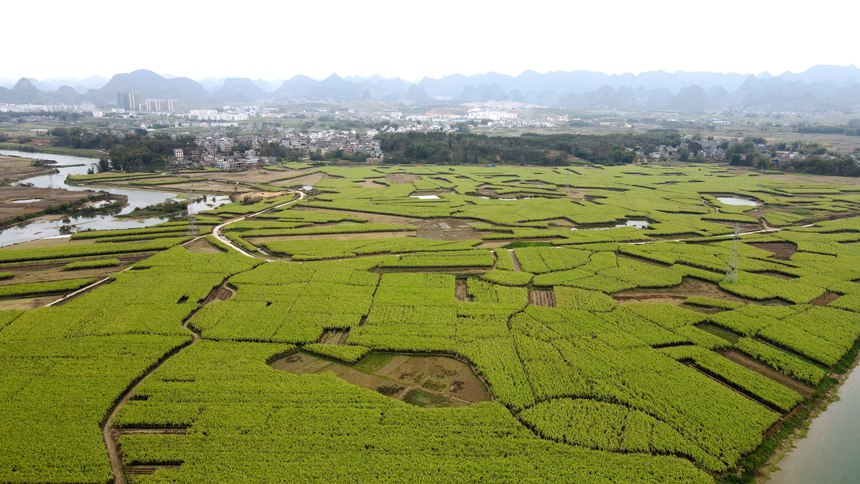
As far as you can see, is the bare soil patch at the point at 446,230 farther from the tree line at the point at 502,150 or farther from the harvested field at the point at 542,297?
the tree line at the point at 502,150

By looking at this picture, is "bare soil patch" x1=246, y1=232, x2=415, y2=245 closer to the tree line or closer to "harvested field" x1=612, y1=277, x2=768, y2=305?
"harvested field" x1=612, y1=277, x2=768, y2=305

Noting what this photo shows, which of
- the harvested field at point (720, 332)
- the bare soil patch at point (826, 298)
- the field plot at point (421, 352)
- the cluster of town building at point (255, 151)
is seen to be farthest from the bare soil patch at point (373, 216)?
the cluster of town building at point (255, 151)

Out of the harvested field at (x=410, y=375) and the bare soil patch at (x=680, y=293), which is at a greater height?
the bare soil patch at (x=680, y=293)

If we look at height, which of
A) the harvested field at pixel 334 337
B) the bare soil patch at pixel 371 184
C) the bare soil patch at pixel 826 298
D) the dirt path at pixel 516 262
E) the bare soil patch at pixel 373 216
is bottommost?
the harvested field at pixel 334 337

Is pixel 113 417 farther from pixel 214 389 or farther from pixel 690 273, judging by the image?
pixel 690 273

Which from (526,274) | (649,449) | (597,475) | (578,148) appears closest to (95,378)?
(597,475)

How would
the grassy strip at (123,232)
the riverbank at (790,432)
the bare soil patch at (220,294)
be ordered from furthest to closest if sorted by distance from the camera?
the grassy strip at (123,232) < the bare soil patch at (220,294) < the riverbank at (790,432)
